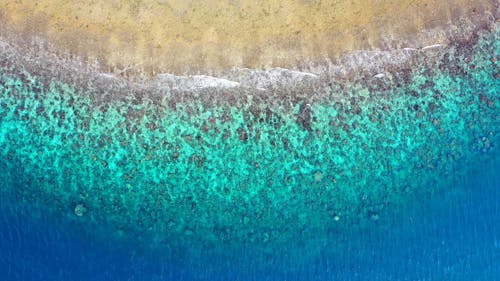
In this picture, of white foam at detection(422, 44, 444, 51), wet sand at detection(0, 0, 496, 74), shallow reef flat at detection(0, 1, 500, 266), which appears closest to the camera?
wet sand at detection(0, 0, 496, 74)

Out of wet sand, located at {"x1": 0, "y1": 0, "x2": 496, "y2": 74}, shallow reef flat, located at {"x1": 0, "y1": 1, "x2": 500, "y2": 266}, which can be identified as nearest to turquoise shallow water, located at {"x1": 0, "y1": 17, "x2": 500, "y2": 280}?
shallow reef flat, located at {"x1": 0, "y1": 1, "x2": 500, "y2": 266}

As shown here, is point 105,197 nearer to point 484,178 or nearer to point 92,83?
point 92,83

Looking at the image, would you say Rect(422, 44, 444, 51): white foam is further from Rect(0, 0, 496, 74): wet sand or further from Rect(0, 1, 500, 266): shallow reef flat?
Rect(0, 0, 496, 74): wet sand

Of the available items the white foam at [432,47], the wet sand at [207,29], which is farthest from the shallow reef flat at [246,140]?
the wet sand at [207,29]

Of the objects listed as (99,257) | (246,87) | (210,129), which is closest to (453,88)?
(246,87)

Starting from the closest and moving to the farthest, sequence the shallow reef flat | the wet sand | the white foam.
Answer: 1. the wet sand
2. the shallow reef flat
3. the white foam

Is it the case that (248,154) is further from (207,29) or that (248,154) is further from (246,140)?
(207,29)

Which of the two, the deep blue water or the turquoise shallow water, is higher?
the turquoise shallow water

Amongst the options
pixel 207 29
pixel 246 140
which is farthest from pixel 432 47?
pixel 207 29
